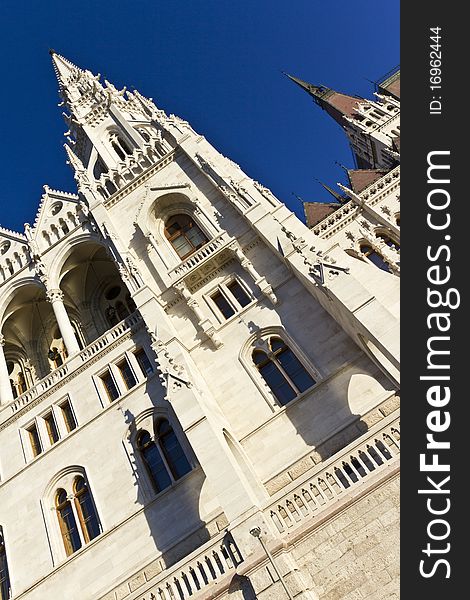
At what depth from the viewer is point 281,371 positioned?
17.4 metres

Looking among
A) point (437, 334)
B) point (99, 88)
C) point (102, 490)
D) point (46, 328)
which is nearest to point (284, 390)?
point (102, 490)

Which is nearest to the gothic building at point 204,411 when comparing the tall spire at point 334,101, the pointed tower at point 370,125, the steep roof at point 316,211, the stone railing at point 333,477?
the stone railing at point 333,477

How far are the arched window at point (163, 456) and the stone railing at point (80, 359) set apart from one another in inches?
176

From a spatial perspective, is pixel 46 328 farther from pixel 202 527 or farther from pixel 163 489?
pixel 202 527

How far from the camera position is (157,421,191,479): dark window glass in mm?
17078

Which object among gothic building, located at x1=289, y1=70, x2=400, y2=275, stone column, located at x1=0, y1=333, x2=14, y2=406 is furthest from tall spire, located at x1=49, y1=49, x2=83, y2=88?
stone column, located at x1=0, y1=333, x2=14, y2=406

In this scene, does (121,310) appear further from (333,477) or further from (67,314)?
(333,477)

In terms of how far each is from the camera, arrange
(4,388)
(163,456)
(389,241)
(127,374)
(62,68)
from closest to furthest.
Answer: (163,456) → (127,374) → (4,388) → (389,241) → (62,68)

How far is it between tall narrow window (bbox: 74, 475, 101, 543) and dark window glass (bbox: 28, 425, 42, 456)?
2769 mm

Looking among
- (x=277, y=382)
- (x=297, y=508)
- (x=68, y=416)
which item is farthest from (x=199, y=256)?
(x=297, y=508)

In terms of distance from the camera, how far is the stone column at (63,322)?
2219 centimetres

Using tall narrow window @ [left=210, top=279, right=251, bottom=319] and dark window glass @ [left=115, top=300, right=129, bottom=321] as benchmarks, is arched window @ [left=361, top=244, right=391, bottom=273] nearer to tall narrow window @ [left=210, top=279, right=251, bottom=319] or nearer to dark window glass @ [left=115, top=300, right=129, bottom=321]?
tall narrow window @ [left=210, top=279, right=251, bottom=319]

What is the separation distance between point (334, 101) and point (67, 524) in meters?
55.6

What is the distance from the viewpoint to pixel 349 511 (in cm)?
1157
